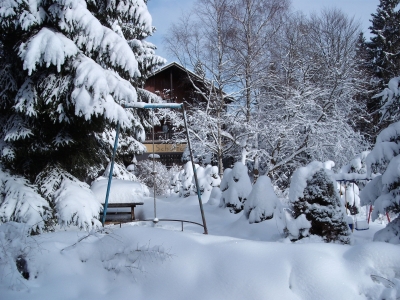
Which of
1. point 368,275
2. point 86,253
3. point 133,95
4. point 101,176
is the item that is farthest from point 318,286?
point 101,176

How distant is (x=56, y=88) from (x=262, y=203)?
531 centimetres

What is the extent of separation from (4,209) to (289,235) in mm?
4742

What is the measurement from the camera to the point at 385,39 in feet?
89.8

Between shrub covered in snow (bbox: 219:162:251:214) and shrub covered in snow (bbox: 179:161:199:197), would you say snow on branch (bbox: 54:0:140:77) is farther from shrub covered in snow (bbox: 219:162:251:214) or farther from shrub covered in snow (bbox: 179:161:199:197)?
shrub covered in snow (bbox: 179:161:199:197)

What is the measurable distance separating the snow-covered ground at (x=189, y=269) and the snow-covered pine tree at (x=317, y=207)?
2.54m

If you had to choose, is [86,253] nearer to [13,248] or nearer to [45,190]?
[13,248]

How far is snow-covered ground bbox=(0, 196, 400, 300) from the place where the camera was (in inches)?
139

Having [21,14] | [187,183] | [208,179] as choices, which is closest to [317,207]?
[21,14]

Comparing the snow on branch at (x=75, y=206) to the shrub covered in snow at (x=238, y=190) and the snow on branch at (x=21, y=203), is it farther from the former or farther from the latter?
the shrub covered in snow at (x=238, y=190)

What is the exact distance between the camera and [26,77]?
6.18m

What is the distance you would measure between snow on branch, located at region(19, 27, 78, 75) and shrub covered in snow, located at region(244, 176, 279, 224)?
5238mm

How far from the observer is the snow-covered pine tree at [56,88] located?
5762 mm

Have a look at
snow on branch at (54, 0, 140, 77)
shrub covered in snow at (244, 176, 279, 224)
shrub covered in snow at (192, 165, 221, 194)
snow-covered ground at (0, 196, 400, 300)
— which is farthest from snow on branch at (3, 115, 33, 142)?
shrub covered in snow at (192, 165, 221, 194)

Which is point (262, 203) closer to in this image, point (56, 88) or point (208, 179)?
point (56, 88)
